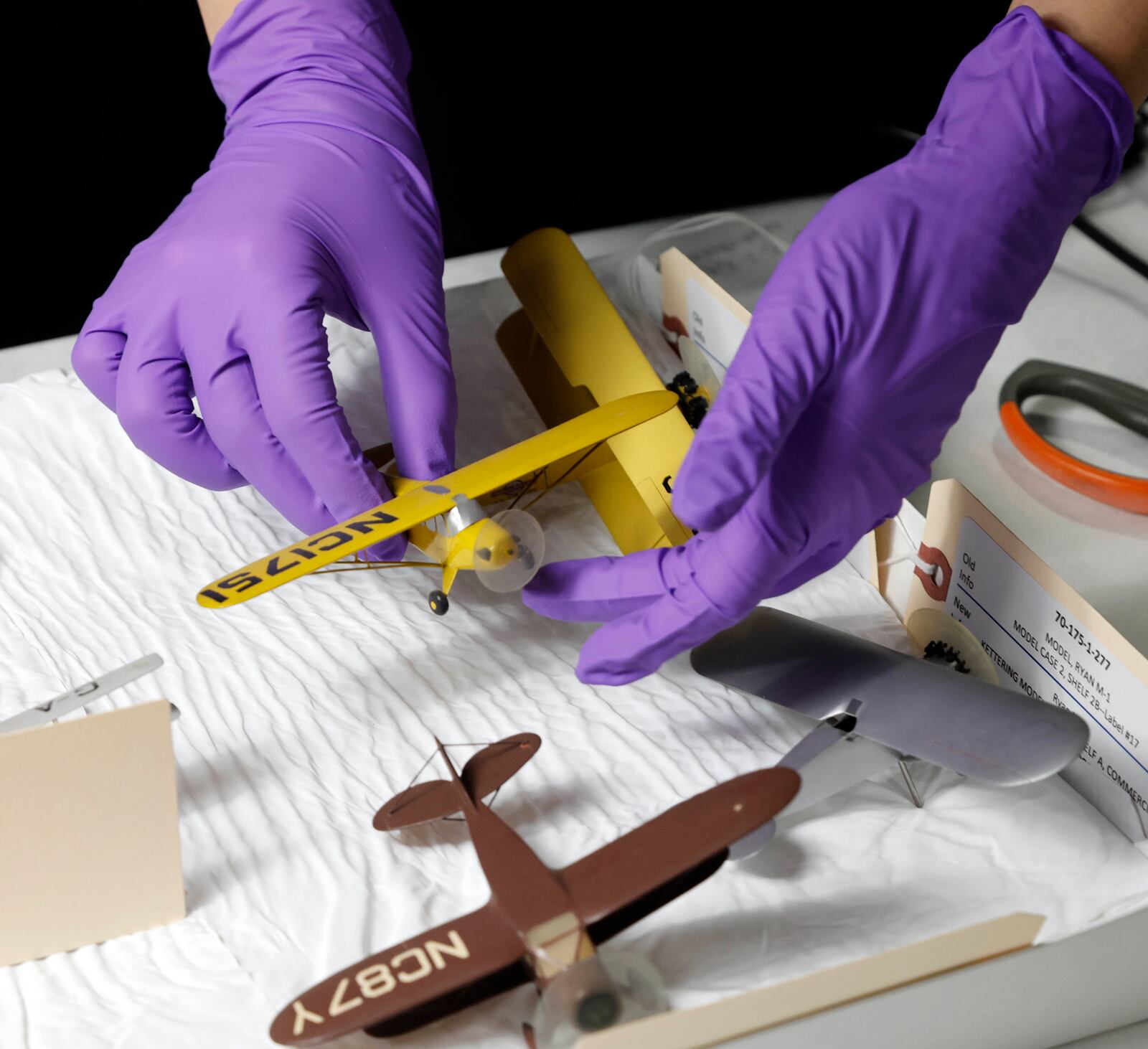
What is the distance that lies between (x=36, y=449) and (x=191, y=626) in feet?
0.90

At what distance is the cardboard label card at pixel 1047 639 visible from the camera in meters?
0.68

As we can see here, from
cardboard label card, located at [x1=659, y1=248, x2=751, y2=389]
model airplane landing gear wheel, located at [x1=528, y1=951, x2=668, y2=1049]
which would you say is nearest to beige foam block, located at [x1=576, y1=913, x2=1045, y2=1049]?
model airplane landing gear wheel, located at [x1=528, y1=951, x2=668, y2=1049]

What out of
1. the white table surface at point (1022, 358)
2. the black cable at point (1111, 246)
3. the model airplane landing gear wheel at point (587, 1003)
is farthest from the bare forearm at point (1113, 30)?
the model airplane landing gear wheel at point (587, 1003)

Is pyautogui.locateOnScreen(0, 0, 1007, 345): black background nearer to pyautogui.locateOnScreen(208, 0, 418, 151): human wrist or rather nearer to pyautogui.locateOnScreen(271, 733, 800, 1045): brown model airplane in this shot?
pyautogui.locateOnScreen(208, 0, 418, 151): human wrist

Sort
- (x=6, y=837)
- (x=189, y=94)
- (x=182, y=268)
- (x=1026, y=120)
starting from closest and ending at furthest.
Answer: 1. (x=6, y=837)
2. (x=1026, y=120)
3. (x=182, y=268)
4. (x=189, y=94)

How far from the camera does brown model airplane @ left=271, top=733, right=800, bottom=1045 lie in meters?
0.52

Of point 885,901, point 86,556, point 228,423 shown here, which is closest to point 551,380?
point 228,423

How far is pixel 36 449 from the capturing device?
0.97 meters

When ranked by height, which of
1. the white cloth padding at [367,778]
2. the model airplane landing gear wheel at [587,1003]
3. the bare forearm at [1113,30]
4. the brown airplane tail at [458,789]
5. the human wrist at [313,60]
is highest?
the bare forearm at [1113,30]

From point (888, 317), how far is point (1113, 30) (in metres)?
0.26

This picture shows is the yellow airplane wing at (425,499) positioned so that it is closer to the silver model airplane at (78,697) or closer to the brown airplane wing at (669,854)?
the silver model airplane at (78,697)

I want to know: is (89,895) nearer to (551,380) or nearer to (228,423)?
(228,423)

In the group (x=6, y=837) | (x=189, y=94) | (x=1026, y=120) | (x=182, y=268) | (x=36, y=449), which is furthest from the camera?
(x=189, y=94)

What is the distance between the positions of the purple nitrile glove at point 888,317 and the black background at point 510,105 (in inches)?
17.6
